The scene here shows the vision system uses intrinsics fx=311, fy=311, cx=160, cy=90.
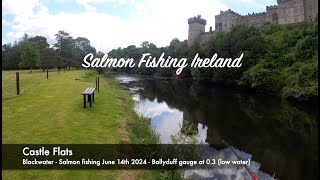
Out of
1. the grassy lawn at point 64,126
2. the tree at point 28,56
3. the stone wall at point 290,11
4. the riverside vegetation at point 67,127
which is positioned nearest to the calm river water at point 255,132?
the riverside vegetation at point 67,127

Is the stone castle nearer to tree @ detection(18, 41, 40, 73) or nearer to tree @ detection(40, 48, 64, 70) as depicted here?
tree @ detection(40, 48, 64, 70)

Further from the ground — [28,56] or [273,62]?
[28,56]

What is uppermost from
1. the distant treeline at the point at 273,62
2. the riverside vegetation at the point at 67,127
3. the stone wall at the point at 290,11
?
the stone wall at the point at 290,11

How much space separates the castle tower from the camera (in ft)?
385

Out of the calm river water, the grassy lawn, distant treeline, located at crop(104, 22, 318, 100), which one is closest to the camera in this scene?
the grassy lawn

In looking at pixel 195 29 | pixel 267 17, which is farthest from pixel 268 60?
pixel 195 29

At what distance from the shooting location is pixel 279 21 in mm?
84312

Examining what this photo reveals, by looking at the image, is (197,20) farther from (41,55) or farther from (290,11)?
(41,55)

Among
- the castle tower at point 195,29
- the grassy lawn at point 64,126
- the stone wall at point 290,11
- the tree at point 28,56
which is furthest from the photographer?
the castle tower at point 195,29

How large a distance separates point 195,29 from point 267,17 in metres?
31.4

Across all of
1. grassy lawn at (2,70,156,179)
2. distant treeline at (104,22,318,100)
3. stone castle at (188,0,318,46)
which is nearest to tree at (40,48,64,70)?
distant treeline at (104,22,318,100)

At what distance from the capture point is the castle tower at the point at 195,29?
117312 mm

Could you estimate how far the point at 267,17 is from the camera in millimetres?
92500

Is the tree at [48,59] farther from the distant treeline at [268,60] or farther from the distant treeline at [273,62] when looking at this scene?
the distant treeline at [273,62]
